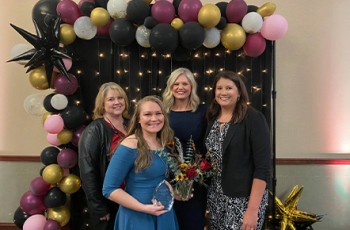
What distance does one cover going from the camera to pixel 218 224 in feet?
6.10

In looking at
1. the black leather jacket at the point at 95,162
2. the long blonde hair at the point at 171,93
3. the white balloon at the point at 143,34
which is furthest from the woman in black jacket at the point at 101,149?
the white balloon at the point at 143,34

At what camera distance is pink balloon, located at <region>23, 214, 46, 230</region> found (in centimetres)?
258

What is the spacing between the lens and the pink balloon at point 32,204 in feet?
8.62

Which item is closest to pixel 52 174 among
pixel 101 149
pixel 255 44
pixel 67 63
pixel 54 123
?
pixel 54 123

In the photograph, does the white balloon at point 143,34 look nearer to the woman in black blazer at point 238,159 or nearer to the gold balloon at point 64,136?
the woman in black blazer at point 238,159

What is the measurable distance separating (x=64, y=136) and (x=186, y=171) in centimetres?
147

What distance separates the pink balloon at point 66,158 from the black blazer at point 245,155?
4.79ft

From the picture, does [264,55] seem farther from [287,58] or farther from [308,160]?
[308,160]

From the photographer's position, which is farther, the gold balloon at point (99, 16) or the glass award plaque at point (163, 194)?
the gold balloon at point (99, 16)

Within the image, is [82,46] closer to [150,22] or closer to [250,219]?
[150,22]

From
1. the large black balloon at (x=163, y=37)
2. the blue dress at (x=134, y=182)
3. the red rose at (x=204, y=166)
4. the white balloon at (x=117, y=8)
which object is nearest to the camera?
the blue dress at (x=134, y=182)

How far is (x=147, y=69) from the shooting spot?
2988 mm

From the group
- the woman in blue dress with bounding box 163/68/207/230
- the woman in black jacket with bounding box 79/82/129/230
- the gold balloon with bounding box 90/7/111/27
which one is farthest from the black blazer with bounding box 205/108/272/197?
the gold balloon with bounding box 90/7/111/27

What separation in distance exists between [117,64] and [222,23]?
1133 mm
